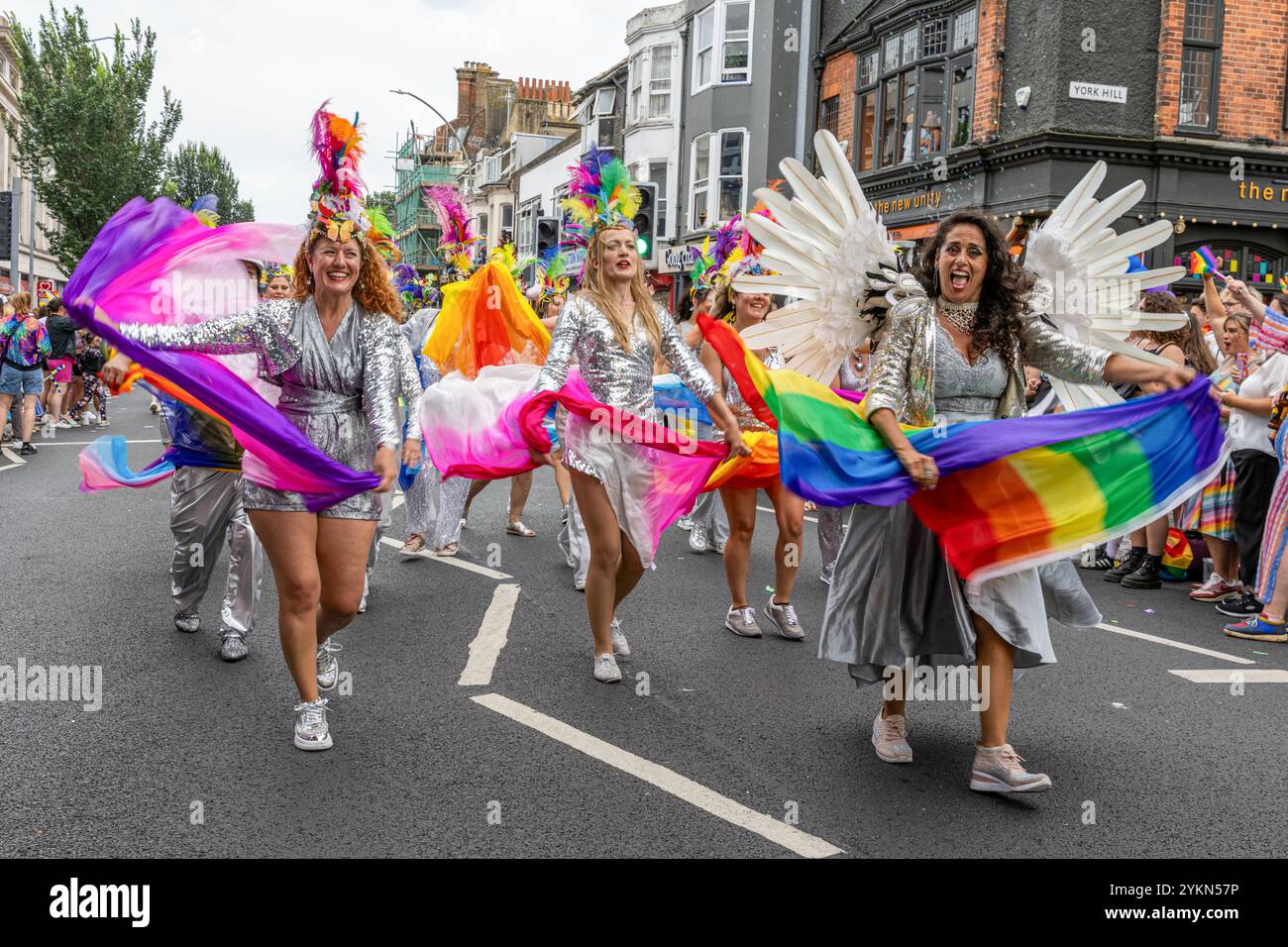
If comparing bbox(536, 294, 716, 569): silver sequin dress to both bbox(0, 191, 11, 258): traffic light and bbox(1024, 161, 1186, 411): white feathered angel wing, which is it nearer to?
bbox(1024, 161, 1186, 411): white feathered angel wing

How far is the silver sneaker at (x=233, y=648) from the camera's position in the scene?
5586 millimetres

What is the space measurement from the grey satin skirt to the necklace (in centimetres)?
72

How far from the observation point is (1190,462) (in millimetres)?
4180

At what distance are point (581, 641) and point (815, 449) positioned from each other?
2383mm

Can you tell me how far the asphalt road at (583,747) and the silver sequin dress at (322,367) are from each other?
3.39 ft

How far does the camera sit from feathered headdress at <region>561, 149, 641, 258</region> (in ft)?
19.1

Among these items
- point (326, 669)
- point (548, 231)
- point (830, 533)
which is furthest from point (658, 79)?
point (326, 669)

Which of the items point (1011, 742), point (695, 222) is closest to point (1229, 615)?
point (1011, 742)

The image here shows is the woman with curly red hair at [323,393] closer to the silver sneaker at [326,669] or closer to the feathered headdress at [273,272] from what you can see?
the silver sneaker at [326,669]

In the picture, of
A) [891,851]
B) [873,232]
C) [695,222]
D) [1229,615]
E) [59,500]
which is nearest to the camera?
Result: [891,851]

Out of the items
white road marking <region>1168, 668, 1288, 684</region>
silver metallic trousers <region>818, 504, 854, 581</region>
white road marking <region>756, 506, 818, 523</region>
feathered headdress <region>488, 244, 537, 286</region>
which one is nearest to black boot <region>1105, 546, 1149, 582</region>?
silver metallic trousers <region>818, 504, 854, 581</region>

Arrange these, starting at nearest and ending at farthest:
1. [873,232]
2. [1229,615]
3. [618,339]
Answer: [873,232] → [618,339] → [1229,615]

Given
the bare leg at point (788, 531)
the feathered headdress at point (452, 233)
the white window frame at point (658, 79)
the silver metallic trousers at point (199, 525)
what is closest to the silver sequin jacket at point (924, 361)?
the bare leg at point (788, 531)
